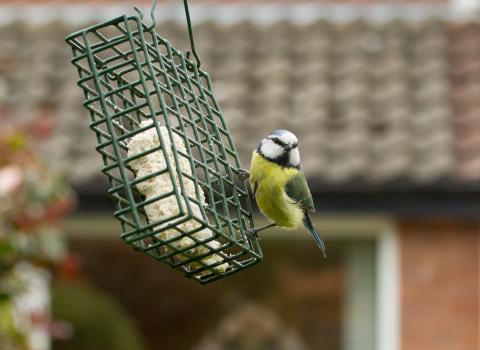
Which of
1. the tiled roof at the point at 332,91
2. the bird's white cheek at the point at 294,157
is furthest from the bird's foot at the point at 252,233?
the tiled roof at the point at 332,91

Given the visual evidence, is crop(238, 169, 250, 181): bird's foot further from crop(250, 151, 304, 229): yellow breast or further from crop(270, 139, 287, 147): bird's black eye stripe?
crop(270, 139, 287, 147): bird's black eye stripe

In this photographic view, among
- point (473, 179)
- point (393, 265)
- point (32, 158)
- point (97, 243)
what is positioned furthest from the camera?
point (97, 243)

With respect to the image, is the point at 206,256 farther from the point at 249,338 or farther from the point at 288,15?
the point at 288,15

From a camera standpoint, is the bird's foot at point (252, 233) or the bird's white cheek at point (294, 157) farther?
the bird's white cheek at point (294, 157)

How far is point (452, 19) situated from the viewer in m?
9.48

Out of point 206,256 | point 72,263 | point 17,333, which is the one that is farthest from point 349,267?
point 206,256

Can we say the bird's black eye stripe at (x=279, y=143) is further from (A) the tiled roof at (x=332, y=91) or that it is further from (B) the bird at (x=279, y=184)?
(A) the tiled roof at (x=332, y=91)

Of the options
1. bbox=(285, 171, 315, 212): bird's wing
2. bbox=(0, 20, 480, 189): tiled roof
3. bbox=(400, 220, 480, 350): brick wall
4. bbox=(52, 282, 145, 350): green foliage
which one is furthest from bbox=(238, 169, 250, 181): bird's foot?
bbox=(52, 282, 145, 350): green foliage

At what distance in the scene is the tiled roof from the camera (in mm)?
7883

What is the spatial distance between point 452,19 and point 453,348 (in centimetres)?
292

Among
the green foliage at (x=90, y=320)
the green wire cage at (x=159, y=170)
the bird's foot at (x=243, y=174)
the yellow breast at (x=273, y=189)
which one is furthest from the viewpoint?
the green foliage at (x=90, y=320)

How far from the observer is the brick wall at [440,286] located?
7.89 meters

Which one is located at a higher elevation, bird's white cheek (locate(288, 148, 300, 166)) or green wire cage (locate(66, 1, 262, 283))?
green wire cage (locate(66, 1, 262, 283))

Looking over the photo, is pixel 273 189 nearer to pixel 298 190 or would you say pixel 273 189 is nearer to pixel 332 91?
pixel 298 190
